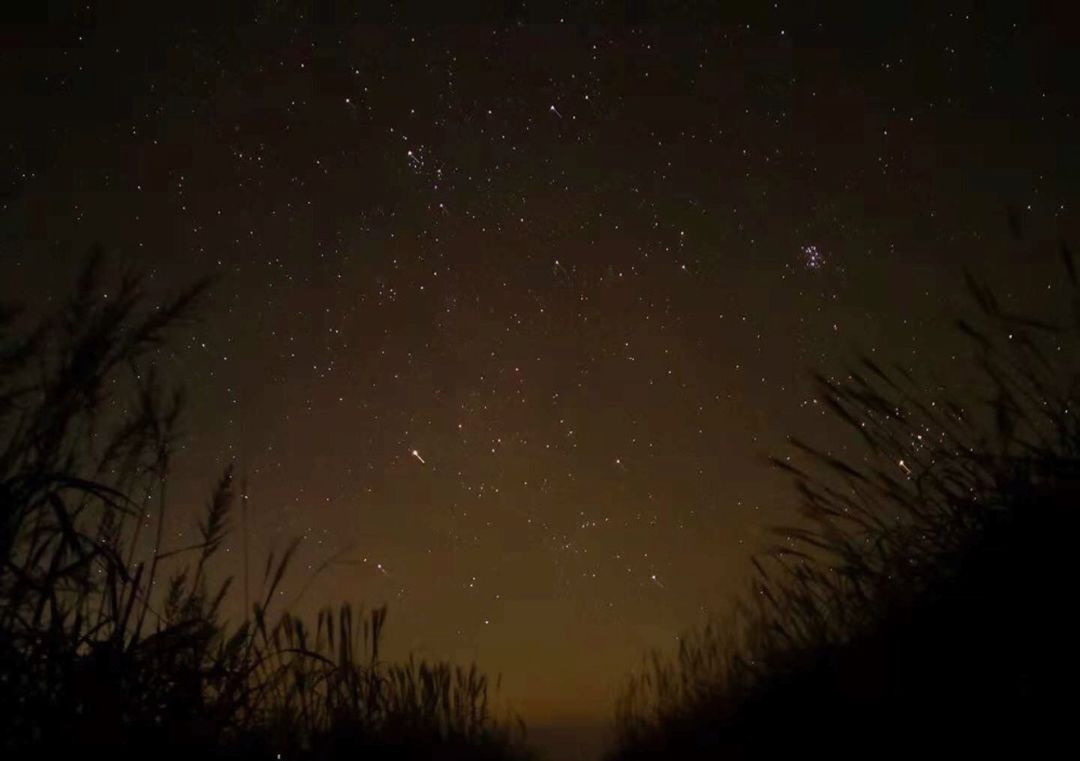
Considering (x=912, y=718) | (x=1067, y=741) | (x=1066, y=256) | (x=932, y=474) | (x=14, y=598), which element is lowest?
(x=1067, y=741)

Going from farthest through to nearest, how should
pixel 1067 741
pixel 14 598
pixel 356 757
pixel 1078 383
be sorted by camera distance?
pixel 356 757
pixel 1078 383
pixel 14 598
pixel 1067 741

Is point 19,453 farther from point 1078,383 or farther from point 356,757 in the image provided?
point 1078,383

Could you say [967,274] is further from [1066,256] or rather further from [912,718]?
[912,718]

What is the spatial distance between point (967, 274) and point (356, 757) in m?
2.69

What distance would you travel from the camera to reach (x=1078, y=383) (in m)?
2.84

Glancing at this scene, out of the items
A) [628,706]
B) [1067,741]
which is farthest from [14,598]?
[628,706]

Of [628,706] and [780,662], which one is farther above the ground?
[628,706]

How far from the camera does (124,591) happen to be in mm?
2709

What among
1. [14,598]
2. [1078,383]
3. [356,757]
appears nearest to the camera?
[14,598]

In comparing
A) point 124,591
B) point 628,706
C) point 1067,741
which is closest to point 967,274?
point 1067,741

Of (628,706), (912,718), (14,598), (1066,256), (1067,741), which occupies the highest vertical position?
(628,706)

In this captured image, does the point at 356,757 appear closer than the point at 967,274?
No

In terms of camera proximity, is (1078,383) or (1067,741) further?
(1078,383)

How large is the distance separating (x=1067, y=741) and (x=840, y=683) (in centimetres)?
99
